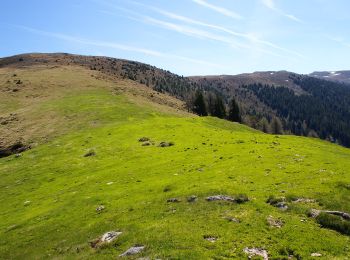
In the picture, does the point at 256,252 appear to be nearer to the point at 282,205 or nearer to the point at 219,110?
the point at 282,205

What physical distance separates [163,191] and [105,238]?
9.83 meters

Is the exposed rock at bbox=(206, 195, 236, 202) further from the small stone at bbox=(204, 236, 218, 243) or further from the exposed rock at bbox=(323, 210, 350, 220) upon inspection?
the exposed rock at bbox=(323, 210, 350, 220)

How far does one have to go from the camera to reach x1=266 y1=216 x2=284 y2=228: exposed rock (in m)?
24.3

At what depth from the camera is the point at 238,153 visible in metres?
47.0

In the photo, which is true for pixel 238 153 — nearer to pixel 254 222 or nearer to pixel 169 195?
pixel 169 195

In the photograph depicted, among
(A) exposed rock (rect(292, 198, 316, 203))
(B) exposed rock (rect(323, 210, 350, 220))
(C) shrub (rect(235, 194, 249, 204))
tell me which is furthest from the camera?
(C) shrub (rect(235, 194, 249, 204))

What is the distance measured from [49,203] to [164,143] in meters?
22.2

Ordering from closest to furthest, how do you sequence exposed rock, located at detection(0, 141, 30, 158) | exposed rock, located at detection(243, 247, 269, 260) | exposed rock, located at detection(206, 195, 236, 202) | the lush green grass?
exposed rock, located at detection(243, 247, 269, 260) → the lush green grass → exposed rock, located at detection(206, 195, 236, 202) → exposed rock, located at detection(0, 141, 30, 158)

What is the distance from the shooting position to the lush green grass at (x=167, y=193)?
23031 mm

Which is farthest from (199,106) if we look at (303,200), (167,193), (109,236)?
(109,236)

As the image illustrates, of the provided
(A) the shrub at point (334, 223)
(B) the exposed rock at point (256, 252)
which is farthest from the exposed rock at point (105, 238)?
(A) the shrub at point (334, 223)

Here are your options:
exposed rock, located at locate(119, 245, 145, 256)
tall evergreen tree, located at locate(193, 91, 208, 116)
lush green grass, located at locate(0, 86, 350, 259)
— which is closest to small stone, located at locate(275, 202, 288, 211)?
lush green grass, located at locate(0, 86, 350, 259)

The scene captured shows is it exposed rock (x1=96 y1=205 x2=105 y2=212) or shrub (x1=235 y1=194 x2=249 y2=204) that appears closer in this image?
shrub (x1=235 y1=194 x2=249 y2=204)

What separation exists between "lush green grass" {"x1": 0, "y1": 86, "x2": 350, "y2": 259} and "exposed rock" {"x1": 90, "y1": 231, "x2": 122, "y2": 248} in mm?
770
